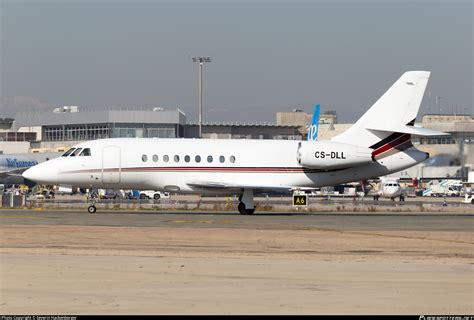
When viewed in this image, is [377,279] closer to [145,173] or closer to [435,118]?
[145,173]

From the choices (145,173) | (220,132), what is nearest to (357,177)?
(145,173)

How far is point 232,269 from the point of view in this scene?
66.0 feet

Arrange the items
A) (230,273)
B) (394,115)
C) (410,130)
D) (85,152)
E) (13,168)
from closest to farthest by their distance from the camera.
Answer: (230,273)
(85,152)
(410,130)
(394,115)
(13,168)

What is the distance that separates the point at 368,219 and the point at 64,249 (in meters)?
20.5

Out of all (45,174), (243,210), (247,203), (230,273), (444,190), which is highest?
(45,174)

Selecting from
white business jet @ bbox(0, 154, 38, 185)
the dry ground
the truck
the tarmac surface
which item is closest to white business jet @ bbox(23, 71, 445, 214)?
the tarmac surface

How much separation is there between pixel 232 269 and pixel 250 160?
2580 cm

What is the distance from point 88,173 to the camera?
147ft

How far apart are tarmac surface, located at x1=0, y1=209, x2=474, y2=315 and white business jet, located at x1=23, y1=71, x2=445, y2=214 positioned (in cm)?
1015

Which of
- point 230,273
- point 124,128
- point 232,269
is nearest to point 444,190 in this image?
point 124,128

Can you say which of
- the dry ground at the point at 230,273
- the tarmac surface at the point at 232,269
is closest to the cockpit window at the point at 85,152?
the tarmac surface at the point at 232,269

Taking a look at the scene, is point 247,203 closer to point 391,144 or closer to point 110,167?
point 110,167

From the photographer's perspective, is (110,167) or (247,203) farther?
(247,203)

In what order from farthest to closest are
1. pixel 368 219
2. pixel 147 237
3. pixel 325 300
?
1. pixel 368 219
2. pixel 147 237
3. pixel 325 300
